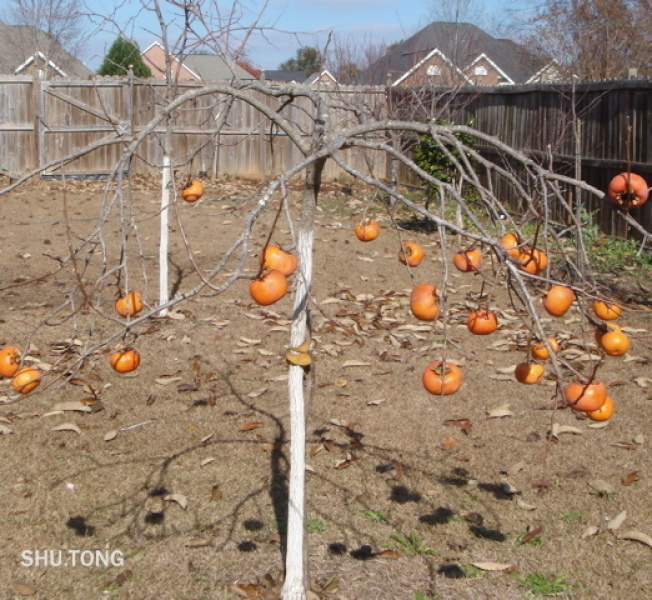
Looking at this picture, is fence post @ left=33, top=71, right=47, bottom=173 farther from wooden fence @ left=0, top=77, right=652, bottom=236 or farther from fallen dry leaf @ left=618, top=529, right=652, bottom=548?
fallen dry leaf @ left=618, top=529, right=652, bottom=548

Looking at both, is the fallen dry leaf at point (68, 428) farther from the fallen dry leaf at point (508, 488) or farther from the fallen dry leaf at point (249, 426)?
the fallen dry leaf at point (508, 488)

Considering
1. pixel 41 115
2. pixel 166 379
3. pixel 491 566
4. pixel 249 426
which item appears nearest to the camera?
pixel 491 566

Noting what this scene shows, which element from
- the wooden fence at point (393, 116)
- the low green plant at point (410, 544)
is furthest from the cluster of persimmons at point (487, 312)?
the wooden fence at point (393, 116)

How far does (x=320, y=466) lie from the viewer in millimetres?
4500

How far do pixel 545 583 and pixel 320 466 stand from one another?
145 centimetres

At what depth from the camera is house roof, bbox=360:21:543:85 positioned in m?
15.3

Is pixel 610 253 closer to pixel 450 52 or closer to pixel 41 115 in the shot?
pixel 450 52

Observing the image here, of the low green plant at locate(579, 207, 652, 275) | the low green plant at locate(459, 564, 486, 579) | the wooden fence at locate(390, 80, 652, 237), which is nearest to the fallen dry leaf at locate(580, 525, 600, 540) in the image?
the low green plant at locate(459, 564, 486, 579)

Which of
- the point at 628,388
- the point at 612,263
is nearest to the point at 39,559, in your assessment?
the point at 628,388

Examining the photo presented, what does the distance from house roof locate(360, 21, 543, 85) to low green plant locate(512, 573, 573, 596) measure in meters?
9.94

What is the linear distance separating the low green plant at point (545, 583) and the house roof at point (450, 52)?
994 cm

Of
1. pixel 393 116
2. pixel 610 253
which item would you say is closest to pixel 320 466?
pixel 610 253

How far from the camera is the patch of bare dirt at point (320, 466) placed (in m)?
3.49

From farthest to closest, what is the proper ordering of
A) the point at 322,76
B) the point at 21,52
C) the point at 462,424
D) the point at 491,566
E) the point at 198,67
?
the point at 21,52, the point at 198,67, the point at 322,76, the point at 462,424, the point at 491,566
